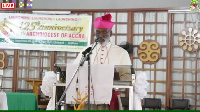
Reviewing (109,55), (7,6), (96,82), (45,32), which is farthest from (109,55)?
(7,6)

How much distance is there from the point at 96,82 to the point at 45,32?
6302 mm

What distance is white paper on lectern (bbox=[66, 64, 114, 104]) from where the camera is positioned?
4371 mm

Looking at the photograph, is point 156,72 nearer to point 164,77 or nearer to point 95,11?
point 164,77

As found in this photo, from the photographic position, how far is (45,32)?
10516mm

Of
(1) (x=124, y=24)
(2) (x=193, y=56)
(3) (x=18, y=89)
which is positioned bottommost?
(3) (x=18, y=89)

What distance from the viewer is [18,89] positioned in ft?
34.7

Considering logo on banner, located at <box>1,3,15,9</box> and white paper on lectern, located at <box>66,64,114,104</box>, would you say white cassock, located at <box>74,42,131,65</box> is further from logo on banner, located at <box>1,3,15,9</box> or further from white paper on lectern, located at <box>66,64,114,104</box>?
logo on banner, located at <box>1,3,15,9</box>

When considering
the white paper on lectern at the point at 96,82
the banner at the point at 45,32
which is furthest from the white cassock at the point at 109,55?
the banner at the point at 45,32

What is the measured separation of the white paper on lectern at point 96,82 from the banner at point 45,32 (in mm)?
5922

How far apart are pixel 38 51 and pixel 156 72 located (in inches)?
110

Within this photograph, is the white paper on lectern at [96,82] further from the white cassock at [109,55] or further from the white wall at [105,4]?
the white wall at [105,4]

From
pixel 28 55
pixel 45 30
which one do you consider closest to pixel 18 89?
pixel 28 55

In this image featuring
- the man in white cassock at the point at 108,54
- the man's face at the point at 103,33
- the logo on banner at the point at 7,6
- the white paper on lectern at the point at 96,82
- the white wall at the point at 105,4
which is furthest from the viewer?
the logo on banner at the point at 7,6

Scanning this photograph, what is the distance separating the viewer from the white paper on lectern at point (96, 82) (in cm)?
437
